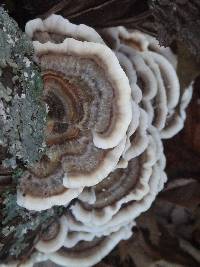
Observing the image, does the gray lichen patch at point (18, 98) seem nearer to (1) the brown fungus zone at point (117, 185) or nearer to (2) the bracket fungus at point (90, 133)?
(2) the bracket fungus at point (90, 133)

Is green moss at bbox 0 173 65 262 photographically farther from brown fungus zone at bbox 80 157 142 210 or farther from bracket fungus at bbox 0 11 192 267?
brown fungus zone at bbox 80 157 142 210

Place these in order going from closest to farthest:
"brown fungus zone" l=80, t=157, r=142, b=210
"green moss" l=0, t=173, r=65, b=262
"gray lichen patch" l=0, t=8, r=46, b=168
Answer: "gray lichen patch" l=0, t=8, r=46, b=168 < "green moss" l=0, t=173, r=65, b=262 < "brown fungus zone" l=80, t=157, r=142, b=210

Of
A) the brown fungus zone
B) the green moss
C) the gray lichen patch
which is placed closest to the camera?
the gray lichen patch

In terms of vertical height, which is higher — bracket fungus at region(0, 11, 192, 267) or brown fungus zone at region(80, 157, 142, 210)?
bracket fungus at region(0, 11, 192, 267)

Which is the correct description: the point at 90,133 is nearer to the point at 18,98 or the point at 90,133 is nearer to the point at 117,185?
the point at 18,98

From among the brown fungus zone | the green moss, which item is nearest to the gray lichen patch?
the green moss

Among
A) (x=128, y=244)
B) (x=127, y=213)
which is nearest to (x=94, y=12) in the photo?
(x=127, y=213)
